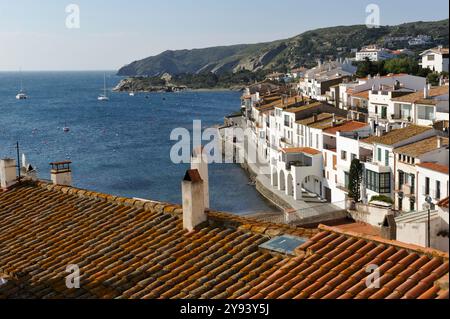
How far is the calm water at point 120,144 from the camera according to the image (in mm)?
41375

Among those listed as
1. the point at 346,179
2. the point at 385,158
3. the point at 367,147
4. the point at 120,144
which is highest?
the point at 367,147

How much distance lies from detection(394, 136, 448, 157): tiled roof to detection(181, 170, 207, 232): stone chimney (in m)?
21.2

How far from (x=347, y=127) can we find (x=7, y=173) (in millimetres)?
26869

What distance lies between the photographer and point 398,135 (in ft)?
97.9

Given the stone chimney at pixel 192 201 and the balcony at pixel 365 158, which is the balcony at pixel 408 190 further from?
the stone chimney at pixel 192 201

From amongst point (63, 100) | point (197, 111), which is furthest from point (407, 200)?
point (63, 100)

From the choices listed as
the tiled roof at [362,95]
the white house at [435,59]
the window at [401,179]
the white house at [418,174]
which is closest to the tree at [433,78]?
the white house at [435,59]

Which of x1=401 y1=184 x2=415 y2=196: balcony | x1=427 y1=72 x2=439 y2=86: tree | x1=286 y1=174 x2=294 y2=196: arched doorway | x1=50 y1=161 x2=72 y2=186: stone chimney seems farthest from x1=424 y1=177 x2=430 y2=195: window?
x1=427 y1=72 x2=439 y2=86: tree

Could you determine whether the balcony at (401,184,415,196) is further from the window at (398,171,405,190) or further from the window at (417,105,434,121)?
the window at (417,105,434,121)

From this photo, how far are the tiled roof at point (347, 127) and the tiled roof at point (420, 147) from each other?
222 inches

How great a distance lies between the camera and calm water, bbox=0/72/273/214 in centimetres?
4138

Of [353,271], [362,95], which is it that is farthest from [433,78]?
[353,271]

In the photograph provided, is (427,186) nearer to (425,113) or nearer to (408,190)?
(408,190)
